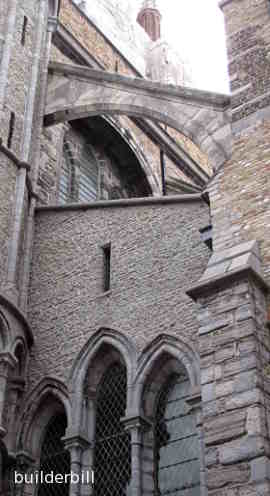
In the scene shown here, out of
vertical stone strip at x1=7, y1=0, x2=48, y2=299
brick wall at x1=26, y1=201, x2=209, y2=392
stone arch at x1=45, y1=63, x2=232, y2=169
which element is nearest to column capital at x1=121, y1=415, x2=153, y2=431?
brick wall at x1=26, y1=201, x2=209, y2=392

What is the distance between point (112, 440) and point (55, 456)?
0.81m

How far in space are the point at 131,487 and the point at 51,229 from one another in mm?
4155

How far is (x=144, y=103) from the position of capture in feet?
44.7

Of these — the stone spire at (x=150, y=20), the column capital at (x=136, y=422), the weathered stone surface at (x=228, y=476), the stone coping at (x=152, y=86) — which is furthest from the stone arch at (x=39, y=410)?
the stone spire at (x=150, y=20)

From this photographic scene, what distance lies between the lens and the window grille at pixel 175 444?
9984 millimetres

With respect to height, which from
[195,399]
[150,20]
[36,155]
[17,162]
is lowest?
[195,399]

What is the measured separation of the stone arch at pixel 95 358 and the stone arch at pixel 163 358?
0.15 m

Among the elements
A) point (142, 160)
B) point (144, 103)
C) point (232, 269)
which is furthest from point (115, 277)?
point (142, 160)

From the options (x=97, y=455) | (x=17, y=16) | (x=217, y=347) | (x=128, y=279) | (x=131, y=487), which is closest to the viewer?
(x=217, y=347)

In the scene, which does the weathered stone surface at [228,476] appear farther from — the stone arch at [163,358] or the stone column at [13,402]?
the stone column at [13,402]

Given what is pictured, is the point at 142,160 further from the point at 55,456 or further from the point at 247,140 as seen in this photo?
the point at 247,140

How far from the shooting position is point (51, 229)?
12.8 meters

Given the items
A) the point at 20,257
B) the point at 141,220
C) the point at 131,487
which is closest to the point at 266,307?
the point at 131,487

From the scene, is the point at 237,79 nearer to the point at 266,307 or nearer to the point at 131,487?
the point at 266,307
